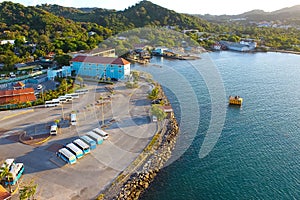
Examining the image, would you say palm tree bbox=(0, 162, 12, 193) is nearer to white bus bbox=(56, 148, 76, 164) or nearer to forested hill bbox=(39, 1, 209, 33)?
white bus bbox=(56, 148, 76, 164)

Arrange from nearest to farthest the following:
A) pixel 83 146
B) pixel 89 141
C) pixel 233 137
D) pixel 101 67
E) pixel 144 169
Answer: pixel 144 169, pixel 83 146, pixel 89 141, pixel 233 137, pixel 101 67

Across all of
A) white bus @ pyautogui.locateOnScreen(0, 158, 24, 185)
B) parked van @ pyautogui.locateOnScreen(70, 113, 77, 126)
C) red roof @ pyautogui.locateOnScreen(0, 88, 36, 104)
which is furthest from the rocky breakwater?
red roof @ pyautogui.locateOnScreen(0, 88, 36, 104)

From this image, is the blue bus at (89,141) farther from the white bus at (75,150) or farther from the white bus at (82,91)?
the white bus at (82,91)

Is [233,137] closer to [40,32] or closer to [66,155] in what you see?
[66,155]

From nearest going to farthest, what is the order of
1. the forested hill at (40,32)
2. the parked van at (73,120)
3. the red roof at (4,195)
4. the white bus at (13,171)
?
the red roof at (4,195) → the white bus at (13,171) → the parked van at (73,120) → the forested hill at (40,32)

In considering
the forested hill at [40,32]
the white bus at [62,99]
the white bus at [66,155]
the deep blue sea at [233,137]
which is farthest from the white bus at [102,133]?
the forested hill at [40,32]

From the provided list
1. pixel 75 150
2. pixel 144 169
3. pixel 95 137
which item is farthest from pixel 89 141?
pixel 144 169

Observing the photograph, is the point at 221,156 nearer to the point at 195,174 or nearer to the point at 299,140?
the point at 195,174
